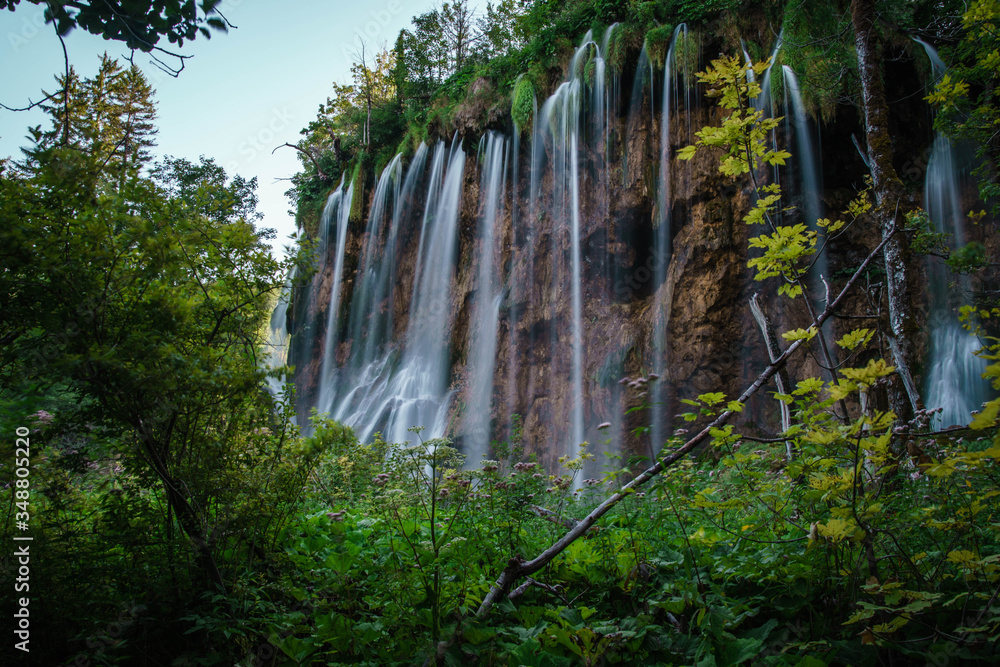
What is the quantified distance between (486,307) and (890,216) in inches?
429

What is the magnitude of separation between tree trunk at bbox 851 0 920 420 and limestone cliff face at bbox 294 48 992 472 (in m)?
4.96

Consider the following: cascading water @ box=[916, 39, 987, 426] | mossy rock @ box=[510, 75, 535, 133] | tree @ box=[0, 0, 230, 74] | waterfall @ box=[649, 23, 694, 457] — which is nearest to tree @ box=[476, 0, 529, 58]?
mossy rock @ box=[510, 75, 535, 133]

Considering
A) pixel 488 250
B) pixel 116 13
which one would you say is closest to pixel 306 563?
pixel 116 13

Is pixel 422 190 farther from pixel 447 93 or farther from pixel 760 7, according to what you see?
pixel 760 7

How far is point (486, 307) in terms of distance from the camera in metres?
14.1

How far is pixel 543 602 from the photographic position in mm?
2527

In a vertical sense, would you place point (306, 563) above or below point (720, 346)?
below

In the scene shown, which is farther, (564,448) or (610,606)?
→ (564,448)

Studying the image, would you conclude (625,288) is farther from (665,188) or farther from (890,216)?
(890,216)

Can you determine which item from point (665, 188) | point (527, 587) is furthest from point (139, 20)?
point (665, 188)

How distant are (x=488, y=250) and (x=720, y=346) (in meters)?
7.01

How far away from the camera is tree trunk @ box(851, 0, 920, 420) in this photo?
11.6 feet

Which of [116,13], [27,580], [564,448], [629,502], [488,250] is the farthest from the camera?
[488,250]

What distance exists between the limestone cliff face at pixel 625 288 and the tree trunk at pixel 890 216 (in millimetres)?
4964
